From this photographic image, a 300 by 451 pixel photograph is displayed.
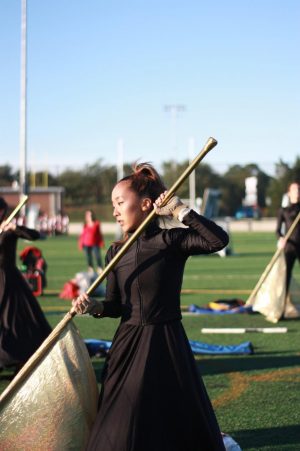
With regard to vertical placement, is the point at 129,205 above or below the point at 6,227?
above

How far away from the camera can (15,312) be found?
325 inches

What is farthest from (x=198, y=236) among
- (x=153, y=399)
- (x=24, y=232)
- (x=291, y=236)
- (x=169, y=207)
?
(x=291, y=236)

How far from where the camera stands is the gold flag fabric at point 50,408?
4.37 meters

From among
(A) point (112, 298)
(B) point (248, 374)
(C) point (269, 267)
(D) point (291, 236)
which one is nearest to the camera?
(A) point (112, 298)

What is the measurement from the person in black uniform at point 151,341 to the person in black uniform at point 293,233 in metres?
7.89

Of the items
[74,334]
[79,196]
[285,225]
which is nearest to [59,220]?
[79,196]

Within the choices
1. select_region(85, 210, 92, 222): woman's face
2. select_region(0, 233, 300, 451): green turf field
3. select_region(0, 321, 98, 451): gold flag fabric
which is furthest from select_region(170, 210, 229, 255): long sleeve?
select_region(85, 210, 92, 222): woman's face

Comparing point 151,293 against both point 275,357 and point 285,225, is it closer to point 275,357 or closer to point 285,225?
point 275,357

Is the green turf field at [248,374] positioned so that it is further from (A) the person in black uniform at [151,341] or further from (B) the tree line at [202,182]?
(B) the tree line at [202,182]

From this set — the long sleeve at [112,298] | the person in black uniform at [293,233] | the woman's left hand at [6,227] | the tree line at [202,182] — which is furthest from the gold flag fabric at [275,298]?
the tree line at [202,182]

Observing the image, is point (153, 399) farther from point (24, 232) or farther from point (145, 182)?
point (24, 232)

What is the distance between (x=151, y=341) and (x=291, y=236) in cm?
853

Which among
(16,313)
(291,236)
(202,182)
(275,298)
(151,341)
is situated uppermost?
(151,341)

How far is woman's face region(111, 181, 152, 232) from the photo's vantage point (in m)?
4.55
